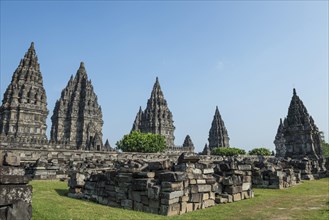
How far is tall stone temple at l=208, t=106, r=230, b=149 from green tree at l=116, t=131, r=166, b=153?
1247 inches

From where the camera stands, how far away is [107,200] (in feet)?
35.6

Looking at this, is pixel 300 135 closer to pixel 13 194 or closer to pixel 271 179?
pixel 271 179

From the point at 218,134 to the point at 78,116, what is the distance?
46.8 metres

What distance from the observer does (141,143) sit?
6519cm

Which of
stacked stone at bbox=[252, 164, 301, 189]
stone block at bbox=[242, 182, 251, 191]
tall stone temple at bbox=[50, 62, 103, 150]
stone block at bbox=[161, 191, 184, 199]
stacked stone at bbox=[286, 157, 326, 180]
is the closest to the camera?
stone block at bbox=[161, 191, 184, 199]

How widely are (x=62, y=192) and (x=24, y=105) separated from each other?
4770 centimetres

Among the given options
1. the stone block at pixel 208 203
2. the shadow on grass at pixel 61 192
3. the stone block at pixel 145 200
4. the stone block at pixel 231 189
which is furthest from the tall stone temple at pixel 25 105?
the stone block at pixel 208 203

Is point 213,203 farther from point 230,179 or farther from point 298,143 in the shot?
point 298,143

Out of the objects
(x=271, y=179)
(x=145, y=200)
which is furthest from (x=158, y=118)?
(x=145, y=200)

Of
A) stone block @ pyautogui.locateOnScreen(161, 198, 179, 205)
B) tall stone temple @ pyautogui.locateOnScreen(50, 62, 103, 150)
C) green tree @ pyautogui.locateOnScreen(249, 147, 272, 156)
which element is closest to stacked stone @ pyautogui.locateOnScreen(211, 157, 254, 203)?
stone block @ pyautogui.locateOnScreen(161, 198, 179, 205)

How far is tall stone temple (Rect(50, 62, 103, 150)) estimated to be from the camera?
74.1m

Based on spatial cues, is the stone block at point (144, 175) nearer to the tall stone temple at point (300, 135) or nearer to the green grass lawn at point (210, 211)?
the green grass lawn at point (210, 211)

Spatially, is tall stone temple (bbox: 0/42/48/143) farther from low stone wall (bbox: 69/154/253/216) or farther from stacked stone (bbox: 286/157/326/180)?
low stone wall (bbox: 69/154/253/216)

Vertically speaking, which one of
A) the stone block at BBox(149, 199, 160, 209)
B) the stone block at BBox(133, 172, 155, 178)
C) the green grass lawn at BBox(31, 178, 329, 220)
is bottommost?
the green grass lawn at BBox(31, 178, 329, 220)
